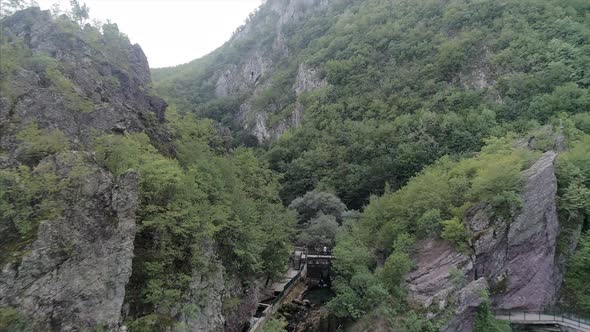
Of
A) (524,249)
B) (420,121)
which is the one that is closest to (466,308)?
(524,249)

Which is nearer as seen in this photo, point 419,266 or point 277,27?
point 419,266

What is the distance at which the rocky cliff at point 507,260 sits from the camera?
27500 millimetres

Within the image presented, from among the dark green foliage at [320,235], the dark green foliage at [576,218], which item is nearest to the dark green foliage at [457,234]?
the dark green foliage at [576,218]

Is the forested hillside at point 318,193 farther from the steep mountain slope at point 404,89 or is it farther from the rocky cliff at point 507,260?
the steep mountain slope at point 404,89

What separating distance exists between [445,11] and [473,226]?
61290mm

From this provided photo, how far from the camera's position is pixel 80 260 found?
1625cm

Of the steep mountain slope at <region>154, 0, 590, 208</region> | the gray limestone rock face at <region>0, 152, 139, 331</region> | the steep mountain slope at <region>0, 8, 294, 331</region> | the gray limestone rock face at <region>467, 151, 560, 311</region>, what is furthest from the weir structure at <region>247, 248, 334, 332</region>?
the gray limestone rock face at <region>0, 152, 139, 331</region>

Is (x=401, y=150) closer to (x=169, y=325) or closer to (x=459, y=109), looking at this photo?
(x=459, y=109)

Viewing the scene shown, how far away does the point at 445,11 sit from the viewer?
7688 centimetres

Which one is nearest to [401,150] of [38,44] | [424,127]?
[424,127]

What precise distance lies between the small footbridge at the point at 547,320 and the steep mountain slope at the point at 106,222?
17.8 meters

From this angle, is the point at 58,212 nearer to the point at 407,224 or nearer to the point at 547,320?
the point at 407,224

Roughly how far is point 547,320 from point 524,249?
16.3ft

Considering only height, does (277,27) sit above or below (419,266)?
above
